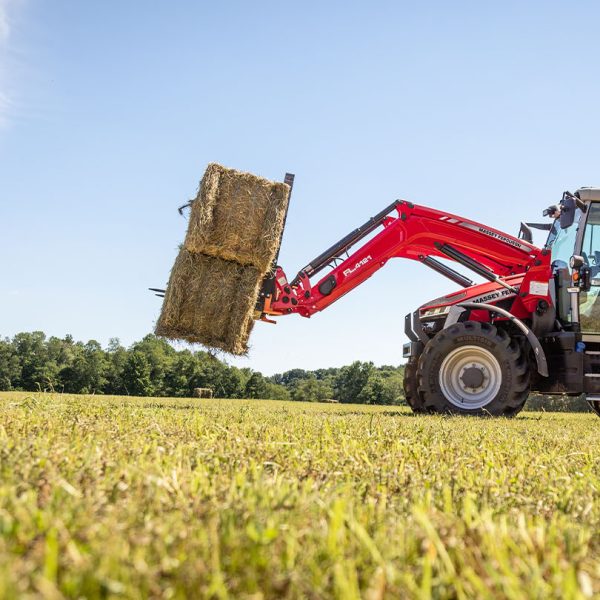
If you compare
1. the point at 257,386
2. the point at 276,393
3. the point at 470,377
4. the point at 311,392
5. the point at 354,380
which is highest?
the point at 354,380

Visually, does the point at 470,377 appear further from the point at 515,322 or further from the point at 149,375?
the point at 149,375

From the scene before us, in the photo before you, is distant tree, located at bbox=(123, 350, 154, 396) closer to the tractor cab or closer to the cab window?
the cab window

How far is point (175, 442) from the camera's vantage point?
10.6 feet

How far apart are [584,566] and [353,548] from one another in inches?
20.4

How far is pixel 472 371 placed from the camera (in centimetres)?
891

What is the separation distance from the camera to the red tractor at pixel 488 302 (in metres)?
8.66

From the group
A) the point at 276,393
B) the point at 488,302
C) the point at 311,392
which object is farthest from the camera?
the point at 311,392

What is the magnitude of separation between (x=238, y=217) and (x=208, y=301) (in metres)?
1.20

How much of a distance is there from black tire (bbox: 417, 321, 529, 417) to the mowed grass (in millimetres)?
5592

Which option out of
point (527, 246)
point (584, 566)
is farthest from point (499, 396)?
point (584, 566)

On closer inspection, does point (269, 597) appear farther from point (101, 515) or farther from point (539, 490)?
point (539, 490)

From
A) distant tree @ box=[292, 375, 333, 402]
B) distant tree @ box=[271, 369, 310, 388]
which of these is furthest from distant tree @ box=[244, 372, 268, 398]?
distant tree @ box=[271, 369, 310, 388]

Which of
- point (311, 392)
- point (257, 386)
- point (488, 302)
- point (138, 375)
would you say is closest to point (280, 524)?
point (488, 302)

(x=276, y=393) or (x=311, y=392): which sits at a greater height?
(x=311, y=392)
